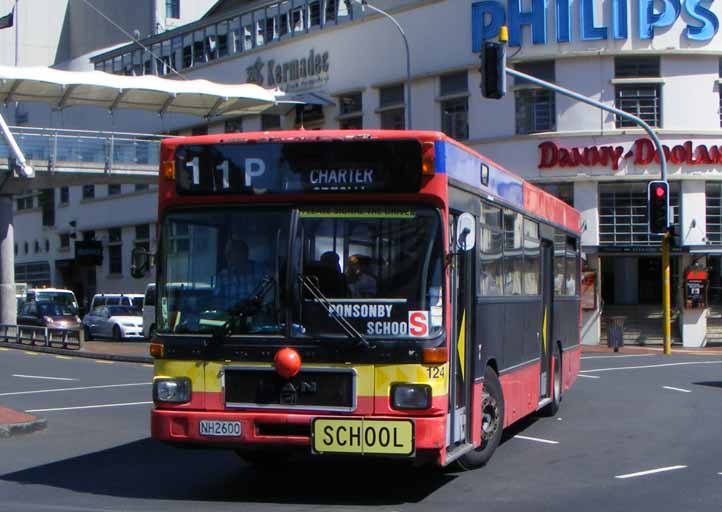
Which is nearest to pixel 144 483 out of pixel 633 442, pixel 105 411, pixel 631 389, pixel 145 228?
pixel 633 442

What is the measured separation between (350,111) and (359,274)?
3634 centimetres

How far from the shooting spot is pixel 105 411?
17.4 m

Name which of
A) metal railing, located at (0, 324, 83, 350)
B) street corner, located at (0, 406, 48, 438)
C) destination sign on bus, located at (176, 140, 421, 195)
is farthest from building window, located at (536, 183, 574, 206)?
destination sign on bus, located at (176, 140, 421, 195)

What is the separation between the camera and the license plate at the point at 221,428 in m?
9.30

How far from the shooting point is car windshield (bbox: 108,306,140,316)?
4303 cm

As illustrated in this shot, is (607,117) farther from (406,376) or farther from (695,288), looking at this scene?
(406,376)

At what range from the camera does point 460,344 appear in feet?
32.1

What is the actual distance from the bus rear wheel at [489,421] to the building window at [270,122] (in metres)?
38.6

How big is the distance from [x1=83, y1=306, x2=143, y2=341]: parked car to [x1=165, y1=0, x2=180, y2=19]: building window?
2620 centimetres

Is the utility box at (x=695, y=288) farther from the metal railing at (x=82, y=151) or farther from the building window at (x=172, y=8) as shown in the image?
the building window at (x=172, y=8)

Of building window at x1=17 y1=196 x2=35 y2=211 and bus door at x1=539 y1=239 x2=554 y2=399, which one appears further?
building window at x1=17 y1=196 x2=35 y2=211

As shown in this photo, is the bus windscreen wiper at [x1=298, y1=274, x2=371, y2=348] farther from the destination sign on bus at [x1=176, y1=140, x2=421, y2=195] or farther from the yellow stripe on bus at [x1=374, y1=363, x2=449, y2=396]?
the destination sign on bus at [x1=176, y1=140, x2=421, y2=195]

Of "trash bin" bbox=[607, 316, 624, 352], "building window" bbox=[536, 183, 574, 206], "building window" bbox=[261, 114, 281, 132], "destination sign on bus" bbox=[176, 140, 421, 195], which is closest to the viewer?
"destination sign on bus" bbox=[176, 140, 421, 195]

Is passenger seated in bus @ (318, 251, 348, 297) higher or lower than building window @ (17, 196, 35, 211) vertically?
lower
